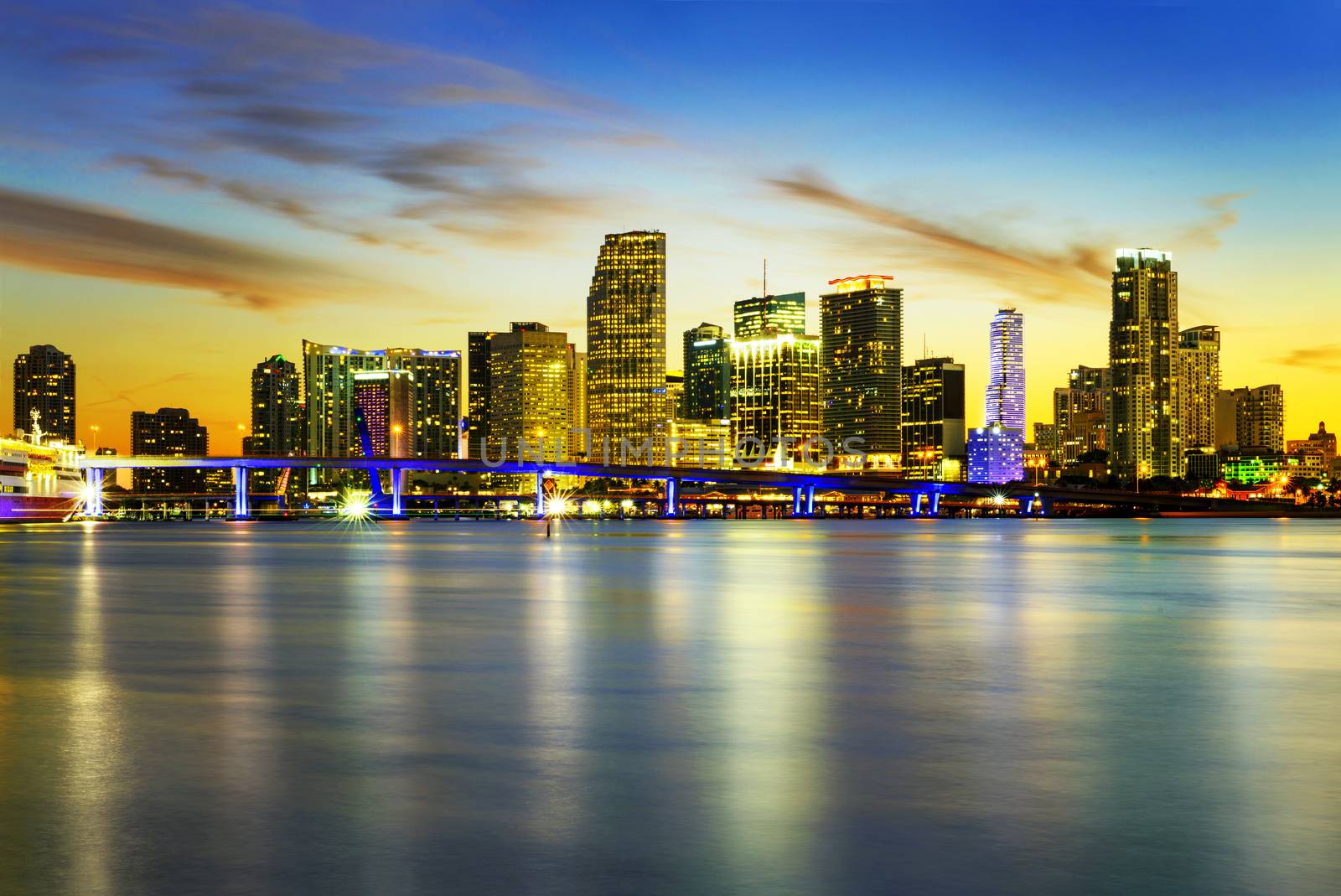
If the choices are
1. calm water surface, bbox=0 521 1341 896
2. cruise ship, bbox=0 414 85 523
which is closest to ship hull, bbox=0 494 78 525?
cruise ship, bbox=0 414 85 523

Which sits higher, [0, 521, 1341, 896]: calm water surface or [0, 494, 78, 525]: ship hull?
[0, 521, 1341, 896]: calm water surface

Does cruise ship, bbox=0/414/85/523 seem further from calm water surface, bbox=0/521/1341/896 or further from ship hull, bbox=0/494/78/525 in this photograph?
calm water surface, bbox=0/521/1341/896

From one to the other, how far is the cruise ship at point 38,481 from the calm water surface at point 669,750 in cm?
14383

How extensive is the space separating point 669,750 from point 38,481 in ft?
588

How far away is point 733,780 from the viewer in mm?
12234

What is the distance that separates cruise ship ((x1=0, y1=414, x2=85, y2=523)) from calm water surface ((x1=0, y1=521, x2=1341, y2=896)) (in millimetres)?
143832

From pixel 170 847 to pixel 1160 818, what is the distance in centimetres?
744

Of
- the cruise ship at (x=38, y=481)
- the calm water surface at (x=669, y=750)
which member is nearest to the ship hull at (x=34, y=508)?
the cruise ship at (x=38, y=481)

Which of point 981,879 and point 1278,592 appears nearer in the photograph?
point 981,879

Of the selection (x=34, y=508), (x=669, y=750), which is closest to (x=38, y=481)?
(x=34, y=508)

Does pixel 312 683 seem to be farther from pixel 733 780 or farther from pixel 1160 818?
pixel 1160 818

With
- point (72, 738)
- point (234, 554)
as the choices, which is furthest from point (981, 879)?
point (234, 554)

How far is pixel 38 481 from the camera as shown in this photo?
571ft

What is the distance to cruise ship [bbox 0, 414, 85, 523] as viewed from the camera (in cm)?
16238
